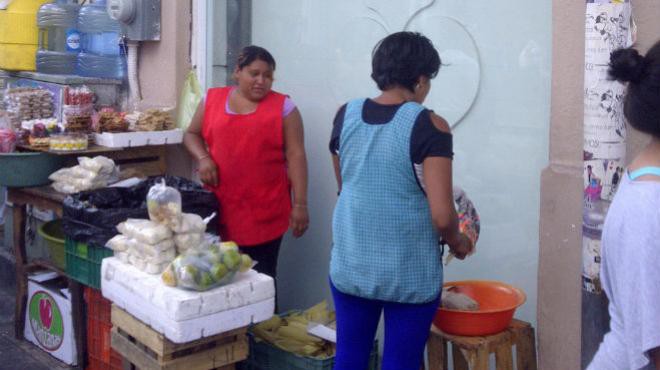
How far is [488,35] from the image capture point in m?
4.02

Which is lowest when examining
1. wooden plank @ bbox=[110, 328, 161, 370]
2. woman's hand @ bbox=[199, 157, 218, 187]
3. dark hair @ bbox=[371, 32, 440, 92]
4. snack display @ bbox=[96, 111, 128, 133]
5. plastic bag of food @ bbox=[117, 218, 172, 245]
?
wooden plank @ bbox=[110, 328, 161, 370]

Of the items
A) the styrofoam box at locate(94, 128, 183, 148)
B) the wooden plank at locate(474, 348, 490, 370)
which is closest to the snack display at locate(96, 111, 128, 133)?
the styrofoam box at locate(94, 128, 183, 148)

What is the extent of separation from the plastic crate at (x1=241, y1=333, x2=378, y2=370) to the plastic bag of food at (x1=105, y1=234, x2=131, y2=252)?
0.96 m

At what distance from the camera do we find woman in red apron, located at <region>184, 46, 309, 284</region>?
14.3ft

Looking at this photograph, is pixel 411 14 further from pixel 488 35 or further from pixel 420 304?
pixel 420 304

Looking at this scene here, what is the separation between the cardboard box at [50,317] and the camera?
4941mm

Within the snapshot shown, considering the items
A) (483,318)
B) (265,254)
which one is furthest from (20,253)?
(483,318)

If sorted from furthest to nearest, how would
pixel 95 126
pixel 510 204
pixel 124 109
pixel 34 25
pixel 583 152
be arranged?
pixel 34 25, pixel 124 109, pixel 95 126, pixel 510 204, pixel 583 152

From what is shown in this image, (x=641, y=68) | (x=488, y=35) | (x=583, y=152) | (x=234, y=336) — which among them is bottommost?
(x=234, y=336)

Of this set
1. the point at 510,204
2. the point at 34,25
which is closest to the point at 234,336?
the point at 510,204

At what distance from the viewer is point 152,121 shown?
199 inches

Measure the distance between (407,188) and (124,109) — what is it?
142 inches

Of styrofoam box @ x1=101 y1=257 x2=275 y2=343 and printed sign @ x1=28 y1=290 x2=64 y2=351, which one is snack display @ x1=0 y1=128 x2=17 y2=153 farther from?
styrofoam box @ x1=101 y1=257 x2=275 y2=343

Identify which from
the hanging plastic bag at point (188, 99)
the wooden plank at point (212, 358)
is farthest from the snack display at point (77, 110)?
the wooden plank at point (212, 358)
